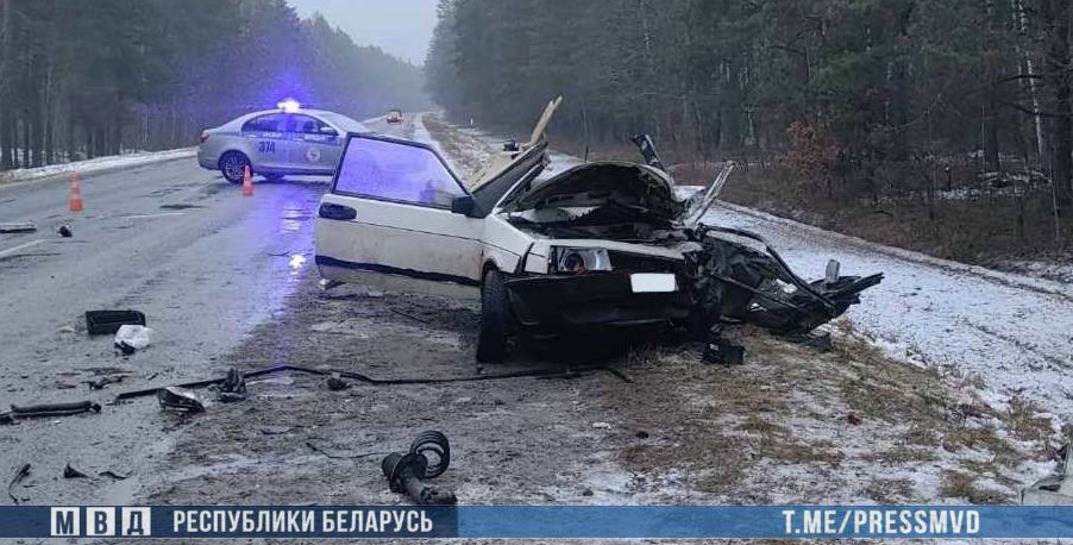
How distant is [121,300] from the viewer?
358 inches

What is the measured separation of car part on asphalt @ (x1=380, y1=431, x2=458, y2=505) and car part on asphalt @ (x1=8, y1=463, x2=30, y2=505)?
158 cm

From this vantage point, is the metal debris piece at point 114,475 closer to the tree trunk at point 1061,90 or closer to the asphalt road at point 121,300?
the asphalt road at point 121,300

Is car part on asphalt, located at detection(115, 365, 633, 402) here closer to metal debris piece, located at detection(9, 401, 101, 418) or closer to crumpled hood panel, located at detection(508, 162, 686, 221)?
metal debris piece, located at detection(9, 401, 101, 418)

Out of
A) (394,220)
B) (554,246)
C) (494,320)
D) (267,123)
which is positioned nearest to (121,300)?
(394,220)

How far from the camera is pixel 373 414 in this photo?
229 inches

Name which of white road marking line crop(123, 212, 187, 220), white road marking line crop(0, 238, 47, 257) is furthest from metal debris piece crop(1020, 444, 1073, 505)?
white road marking line crop(123, 212, 187, 220)

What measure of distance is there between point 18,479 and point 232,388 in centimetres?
158

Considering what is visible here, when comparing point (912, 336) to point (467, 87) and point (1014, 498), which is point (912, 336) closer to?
point (1014, 498)

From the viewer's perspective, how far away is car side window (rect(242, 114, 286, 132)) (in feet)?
73.2

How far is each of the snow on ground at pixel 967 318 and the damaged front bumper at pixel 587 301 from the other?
1.61m

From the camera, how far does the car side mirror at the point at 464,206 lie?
25.0 feet

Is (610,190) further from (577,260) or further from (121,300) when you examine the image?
(121,300)

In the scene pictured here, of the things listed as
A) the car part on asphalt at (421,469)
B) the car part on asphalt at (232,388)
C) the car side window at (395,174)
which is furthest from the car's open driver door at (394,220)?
the car part on asphalt at (421,469)

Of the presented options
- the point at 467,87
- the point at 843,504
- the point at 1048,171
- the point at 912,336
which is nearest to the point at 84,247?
the point at 912,336
